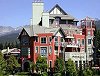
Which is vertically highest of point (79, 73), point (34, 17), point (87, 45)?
point (34, 17)

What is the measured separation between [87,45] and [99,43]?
680 cm

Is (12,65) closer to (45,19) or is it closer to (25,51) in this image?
(25,51)

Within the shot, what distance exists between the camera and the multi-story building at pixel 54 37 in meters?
75.1

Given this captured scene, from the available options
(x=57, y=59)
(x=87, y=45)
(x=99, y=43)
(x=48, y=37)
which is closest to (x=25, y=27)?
(x=48, y=37)

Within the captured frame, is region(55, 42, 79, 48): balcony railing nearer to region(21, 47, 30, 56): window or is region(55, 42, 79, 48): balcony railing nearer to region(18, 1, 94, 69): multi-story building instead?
region(18, 1, 94, 69): multi-story building

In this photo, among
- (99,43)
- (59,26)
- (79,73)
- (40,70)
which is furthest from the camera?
(99,43)

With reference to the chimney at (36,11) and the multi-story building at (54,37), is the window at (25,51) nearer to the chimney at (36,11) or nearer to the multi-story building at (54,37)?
the multi-story building at (54,37)

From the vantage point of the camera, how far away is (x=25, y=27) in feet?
251

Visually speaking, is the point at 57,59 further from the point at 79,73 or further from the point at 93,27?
the point at 93,27

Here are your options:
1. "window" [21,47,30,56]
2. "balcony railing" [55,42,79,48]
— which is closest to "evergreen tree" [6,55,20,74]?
"window" [21,47,30,56]

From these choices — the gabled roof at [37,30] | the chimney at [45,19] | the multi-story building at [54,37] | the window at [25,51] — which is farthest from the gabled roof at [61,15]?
the window at [25,51]

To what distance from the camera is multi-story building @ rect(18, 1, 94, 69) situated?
75.1 m

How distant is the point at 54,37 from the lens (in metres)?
75.9

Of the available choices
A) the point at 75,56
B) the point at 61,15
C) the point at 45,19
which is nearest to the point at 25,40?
the point at 45,19
